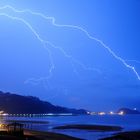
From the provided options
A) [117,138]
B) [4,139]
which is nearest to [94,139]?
[117,138]

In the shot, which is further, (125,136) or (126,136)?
(126,136)

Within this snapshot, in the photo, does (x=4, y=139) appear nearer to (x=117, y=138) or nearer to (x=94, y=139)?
(x=117, y=138)

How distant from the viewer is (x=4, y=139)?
26906 millimetres

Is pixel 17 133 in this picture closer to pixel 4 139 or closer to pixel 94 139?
pixel 4 139

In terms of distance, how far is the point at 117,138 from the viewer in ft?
121

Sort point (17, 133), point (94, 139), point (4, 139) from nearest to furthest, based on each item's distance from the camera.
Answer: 1. point (4, 139)
2. point (17, 133)
3. point (94, 139)

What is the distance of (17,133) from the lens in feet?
115

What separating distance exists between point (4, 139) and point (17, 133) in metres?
8.18

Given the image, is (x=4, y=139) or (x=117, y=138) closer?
(x=4, y=139)

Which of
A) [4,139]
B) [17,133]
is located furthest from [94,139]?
[4,139]

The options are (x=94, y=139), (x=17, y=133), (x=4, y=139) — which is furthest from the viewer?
(x=94, y=139)

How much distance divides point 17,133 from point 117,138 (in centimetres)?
999

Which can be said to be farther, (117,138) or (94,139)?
(94,139)
